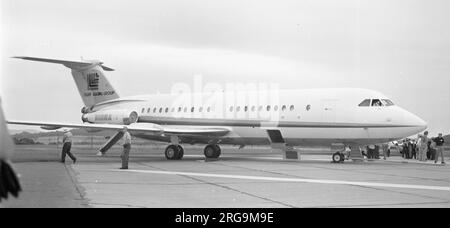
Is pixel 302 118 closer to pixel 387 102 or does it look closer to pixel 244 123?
pixel 244 123

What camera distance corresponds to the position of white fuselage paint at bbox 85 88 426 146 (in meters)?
19.7

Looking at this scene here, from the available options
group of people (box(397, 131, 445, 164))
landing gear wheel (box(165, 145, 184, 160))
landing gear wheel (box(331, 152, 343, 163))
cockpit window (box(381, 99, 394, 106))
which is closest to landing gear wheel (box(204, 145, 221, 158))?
landing gear wheel (box(165, 145, 184, 160))

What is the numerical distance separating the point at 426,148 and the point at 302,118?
7.87 metres

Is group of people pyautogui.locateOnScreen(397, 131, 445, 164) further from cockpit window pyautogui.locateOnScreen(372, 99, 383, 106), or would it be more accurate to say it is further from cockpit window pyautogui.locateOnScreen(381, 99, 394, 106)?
cockpit window pyautogui.locateOnScreen(372, 99, 383, 106)


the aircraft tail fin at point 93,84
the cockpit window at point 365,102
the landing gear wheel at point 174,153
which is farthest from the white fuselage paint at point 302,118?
the aircraft tail fin at point 93,84

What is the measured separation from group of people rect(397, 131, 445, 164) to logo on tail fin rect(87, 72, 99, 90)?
17.3 metres

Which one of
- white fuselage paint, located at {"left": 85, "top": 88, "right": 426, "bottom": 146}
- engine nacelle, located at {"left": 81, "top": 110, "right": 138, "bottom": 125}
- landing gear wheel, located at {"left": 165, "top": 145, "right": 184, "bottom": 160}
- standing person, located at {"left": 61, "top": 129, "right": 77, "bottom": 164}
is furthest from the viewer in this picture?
engine nacelle, located at {"left": 81, "top": 110, "right": 138, "bottom": 125}

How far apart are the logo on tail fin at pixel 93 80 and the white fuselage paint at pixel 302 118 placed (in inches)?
104

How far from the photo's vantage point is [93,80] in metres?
28.4

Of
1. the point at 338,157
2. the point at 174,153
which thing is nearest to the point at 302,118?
the point at 338,157

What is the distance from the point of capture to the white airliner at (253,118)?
2000 cm

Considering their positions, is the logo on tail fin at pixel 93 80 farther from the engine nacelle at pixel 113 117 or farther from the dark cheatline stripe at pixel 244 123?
the dark cheatline stripe at pixel 244 123

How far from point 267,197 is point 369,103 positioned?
40.3 ft
